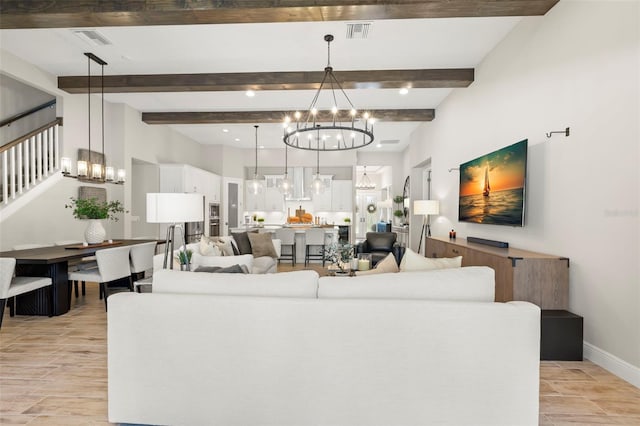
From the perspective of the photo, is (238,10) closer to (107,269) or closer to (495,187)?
(107,269)

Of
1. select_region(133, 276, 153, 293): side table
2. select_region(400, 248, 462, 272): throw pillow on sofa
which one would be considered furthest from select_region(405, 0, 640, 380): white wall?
select_region(133, 276, 153, 293): side table

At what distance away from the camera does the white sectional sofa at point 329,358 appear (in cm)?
169

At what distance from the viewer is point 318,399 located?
5.73 ft

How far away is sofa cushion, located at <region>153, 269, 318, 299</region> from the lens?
1.88 m

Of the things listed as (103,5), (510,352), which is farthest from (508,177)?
(103,5)

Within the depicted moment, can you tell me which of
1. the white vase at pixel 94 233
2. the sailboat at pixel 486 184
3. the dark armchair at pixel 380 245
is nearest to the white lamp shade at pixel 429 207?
the dark armchair at pixel 380 245

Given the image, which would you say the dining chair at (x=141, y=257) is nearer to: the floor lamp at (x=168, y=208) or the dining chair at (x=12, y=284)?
the dining chair at (x=12, y=284)

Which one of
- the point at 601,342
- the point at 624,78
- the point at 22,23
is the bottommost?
the point at 601,342

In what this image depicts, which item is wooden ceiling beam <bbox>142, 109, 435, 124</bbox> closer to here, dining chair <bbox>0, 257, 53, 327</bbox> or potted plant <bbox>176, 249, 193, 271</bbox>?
dining chair <bbox>0, 257, 53, 327</bbox>

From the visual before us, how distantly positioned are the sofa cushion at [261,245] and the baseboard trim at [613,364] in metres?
4.10

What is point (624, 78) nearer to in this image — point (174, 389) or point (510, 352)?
point (510, 352)

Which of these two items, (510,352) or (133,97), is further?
(133,97)

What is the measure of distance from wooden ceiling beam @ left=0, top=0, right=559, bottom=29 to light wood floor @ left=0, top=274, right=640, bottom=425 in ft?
9.98

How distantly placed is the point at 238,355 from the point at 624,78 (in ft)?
10.5
